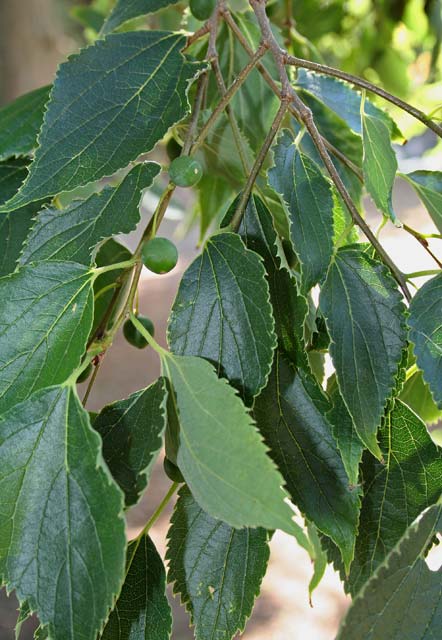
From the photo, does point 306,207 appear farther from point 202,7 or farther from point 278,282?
point 202,7

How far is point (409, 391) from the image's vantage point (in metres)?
0.59

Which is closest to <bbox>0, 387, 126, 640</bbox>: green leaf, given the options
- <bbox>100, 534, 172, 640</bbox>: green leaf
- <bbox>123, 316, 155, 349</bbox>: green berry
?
<bbox>100, 534, 172, 640</bbox>: green leaf

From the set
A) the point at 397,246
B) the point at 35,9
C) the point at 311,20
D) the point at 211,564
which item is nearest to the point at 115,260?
the point at 211,564

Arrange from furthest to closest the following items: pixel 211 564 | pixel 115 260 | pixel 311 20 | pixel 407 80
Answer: pixel 407 80 → pixel 311 20 → pixel 115 260 → pixel 211 564

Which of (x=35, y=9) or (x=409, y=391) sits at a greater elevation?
(x=35, y=9)

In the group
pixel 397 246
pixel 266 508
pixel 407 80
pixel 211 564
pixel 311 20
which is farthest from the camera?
pixel 397 246

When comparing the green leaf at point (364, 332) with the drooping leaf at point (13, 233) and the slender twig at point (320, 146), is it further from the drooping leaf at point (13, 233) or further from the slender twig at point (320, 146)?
the drooping leaf at point (13, 233)

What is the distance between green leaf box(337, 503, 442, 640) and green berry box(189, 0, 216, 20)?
358 millimetres

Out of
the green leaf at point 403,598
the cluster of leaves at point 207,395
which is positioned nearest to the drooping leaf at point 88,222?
the cluster of leaves at point 207,395

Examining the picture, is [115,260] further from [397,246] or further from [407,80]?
[397,246]

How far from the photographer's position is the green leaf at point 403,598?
380 millimetres

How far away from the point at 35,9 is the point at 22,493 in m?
1.42

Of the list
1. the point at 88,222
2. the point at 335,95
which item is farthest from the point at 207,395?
the point at 335,95

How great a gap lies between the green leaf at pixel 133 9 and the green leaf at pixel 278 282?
0.21m
